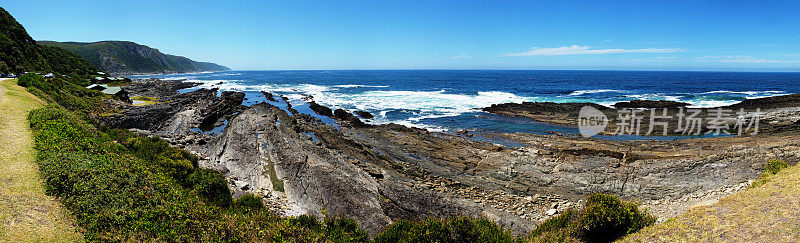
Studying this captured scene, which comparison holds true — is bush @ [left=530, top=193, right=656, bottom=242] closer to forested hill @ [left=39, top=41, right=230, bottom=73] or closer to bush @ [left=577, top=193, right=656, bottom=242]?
bush @ [left=577, top=193, right=656, bottom=242]

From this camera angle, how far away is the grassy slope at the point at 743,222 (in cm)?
676

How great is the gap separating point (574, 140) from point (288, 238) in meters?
25.6

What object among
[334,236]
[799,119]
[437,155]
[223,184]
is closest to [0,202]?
[223,184]

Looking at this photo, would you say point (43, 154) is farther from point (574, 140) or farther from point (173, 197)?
point (574, 140)

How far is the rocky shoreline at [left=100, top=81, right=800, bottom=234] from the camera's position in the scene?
13.5 metres

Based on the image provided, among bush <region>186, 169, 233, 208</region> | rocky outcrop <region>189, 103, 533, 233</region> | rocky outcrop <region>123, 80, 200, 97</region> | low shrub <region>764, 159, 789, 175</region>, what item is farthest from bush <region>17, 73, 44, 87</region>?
low shrub <region>764, 159, 789, 175</region>

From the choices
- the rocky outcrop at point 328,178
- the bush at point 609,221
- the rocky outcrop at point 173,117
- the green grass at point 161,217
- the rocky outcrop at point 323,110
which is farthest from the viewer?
the rocky outcrop at point 323,110

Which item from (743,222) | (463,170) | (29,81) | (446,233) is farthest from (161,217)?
(29,81)

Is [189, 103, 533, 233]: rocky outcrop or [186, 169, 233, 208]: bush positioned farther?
[189, 103, 533, 233]: rocky outcrop

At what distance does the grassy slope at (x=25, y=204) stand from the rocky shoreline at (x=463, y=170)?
713cm

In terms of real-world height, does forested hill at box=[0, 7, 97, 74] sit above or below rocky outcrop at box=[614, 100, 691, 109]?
above

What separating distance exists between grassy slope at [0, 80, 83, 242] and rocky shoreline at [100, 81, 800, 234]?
7135 mm

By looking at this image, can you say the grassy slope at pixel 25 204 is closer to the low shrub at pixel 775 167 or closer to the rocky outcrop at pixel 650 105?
the low shrub at pixel 775 167

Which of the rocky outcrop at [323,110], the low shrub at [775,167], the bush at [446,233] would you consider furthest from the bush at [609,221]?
the rocky outcrop at [323,110]
